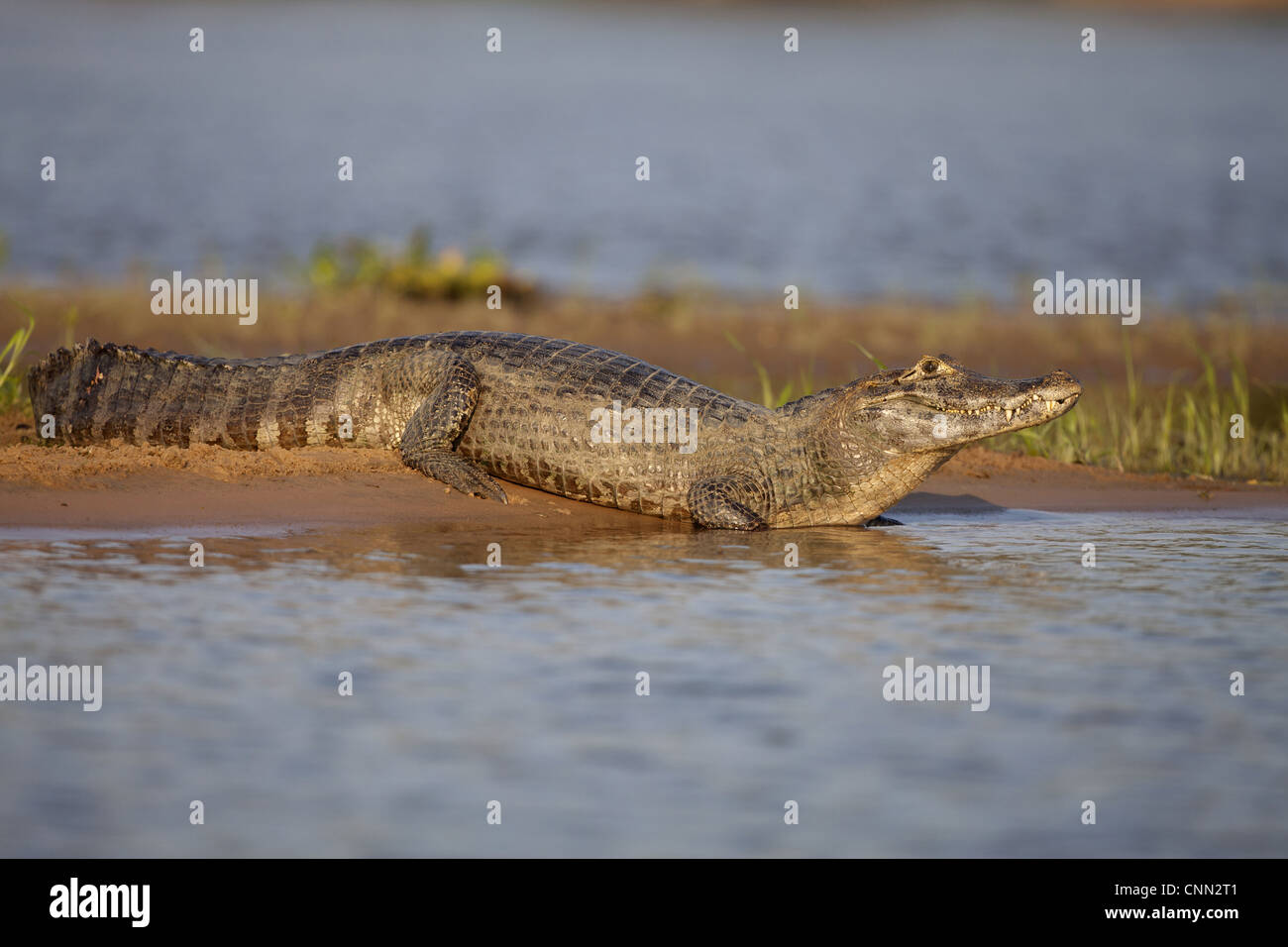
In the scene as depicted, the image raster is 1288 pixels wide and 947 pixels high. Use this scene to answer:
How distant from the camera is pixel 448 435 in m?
8.69

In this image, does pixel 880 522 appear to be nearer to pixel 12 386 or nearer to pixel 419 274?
pixel 12 386

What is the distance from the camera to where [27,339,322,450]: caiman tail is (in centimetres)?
917

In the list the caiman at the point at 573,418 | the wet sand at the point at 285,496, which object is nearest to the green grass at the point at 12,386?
the caiman at the point at 573,418

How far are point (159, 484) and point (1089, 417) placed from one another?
6.79 m

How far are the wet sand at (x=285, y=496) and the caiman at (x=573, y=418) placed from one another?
19 centimetres

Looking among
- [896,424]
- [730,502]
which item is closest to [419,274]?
[730,502]

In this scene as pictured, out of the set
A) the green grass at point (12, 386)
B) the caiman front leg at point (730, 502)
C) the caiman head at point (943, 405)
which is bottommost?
the caiman front leg at point (730, 502)

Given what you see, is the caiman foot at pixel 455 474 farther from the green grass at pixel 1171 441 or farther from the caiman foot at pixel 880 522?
the green grass at pixel 1171 441

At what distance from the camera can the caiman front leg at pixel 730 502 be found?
8.30 meters

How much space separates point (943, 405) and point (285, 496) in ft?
11.5

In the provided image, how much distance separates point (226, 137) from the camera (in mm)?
41906

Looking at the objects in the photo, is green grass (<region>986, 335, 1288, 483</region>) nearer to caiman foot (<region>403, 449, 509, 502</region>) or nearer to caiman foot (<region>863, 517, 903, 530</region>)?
caiman foot (<region>863, 517, 903, 530</region>)

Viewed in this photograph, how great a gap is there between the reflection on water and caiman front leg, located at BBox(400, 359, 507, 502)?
3.56 feet
